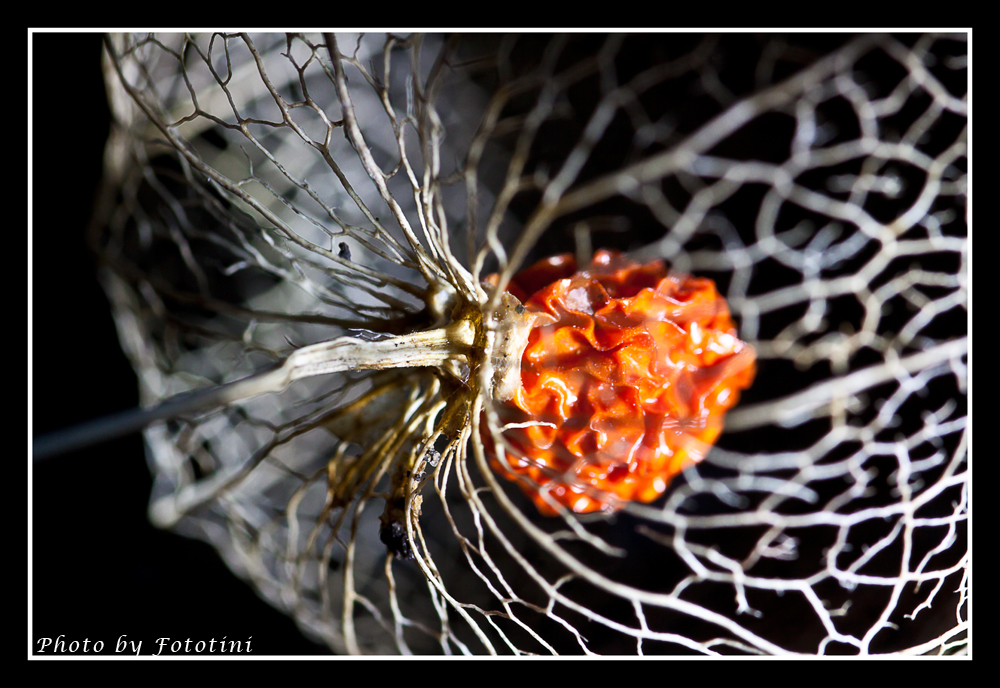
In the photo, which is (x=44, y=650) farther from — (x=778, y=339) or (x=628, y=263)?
(x=778, y=339)

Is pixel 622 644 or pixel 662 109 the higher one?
pixel 662 109

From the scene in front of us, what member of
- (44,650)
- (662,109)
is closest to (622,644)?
(44,650)

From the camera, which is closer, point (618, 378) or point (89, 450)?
point (618, 378)

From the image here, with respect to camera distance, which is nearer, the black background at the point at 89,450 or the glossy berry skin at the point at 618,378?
the glossy berry skin at the point at 618,378
